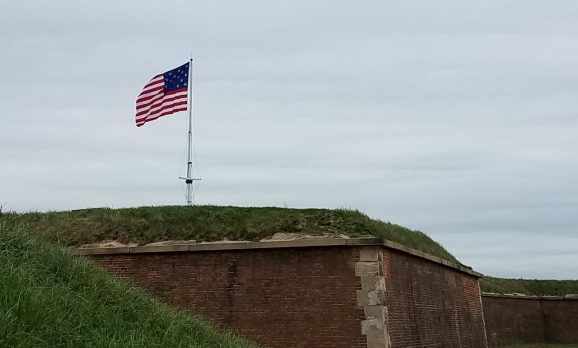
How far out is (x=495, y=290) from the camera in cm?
2466

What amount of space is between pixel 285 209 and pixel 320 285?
238 cm

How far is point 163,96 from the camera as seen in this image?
16.1m

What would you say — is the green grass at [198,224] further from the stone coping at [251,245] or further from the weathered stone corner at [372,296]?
the weathered stone corner at [372,296]

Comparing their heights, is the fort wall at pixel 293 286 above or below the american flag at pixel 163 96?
below

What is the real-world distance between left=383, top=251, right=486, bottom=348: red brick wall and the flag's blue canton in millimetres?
7480

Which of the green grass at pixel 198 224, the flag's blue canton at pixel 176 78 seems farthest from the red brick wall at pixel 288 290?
the flag's blue canton at pixel 176 78

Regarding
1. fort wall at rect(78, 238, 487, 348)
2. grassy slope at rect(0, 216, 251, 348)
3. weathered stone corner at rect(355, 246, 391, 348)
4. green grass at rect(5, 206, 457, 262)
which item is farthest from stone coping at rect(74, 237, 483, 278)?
grassy slope at rect(0, 216, 251, 348)

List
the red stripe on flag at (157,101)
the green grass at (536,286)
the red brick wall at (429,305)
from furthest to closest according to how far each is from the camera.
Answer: the green grass at (536,286) < the red stripe on flag at (157,101) < the red brick wall at (429,305)

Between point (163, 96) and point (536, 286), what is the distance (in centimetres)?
1951

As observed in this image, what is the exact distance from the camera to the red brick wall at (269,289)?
10.9 meters

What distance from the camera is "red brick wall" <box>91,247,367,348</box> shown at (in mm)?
10883

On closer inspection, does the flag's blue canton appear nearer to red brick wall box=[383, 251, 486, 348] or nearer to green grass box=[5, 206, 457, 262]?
green grass box=[5, 206, 457, 262]

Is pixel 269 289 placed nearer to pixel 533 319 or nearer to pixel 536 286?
pixel 533 319

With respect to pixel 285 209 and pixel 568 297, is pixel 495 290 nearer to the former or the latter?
pixel 568 297
